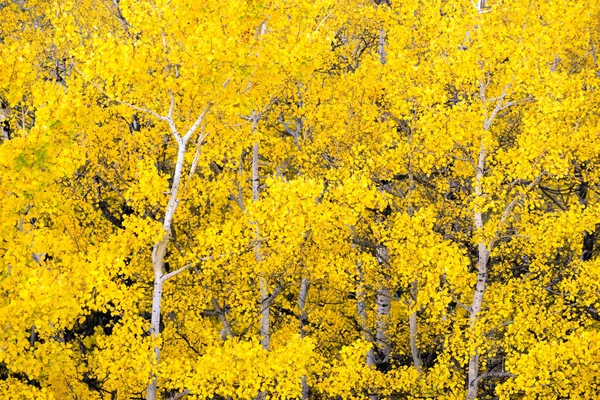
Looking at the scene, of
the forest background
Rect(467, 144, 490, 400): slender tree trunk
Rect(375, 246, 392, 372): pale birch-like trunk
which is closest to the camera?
the forest background

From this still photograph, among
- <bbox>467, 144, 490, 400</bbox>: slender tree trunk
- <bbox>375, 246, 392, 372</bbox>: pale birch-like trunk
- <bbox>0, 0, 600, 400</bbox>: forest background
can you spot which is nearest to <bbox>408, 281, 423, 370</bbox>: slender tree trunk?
<bbox>0, 0, 600, 400</bbox>: forest background

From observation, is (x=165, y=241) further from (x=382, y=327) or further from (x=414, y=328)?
(x=382, y=327)

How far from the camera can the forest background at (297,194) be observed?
995 centimetres

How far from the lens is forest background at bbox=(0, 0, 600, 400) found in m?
9.95

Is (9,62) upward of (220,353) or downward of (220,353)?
upward

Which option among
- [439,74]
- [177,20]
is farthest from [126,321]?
[439,74]

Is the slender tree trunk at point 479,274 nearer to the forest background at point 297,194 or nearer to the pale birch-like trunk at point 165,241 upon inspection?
the forest background at point 297,194

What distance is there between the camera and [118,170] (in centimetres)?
1408

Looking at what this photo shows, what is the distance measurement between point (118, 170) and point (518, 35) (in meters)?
8.80

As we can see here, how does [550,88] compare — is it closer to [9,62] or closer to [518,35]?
[518,35]

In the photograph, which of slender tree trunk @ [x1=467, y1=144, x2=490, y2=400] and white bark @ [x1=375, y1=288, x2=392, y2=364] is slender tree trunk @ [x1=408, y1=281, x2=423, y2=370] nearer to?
white bark @ [x1=375, y1=288, x2=392, y2=364]

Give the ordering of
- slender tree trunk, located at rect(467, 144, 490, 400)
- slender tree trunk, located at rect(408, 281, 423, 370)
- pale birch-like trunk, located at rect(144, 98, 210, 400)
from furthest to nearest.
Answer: slender tree trunk, located at rect(408, 281, 423, 370)
slender tree trunk, located at rect(467, 144, 490, 400)
pale birch-like trunk, located at rect(144, 98, 210, 400)

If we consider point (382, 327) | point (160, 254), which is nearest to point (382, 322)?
point (382, 327)

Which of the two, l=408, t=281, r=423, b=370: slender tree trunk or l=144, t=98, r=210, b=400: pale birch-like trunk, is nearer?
l=144, t=98, r=210, b=400: pale birch-like trunk
